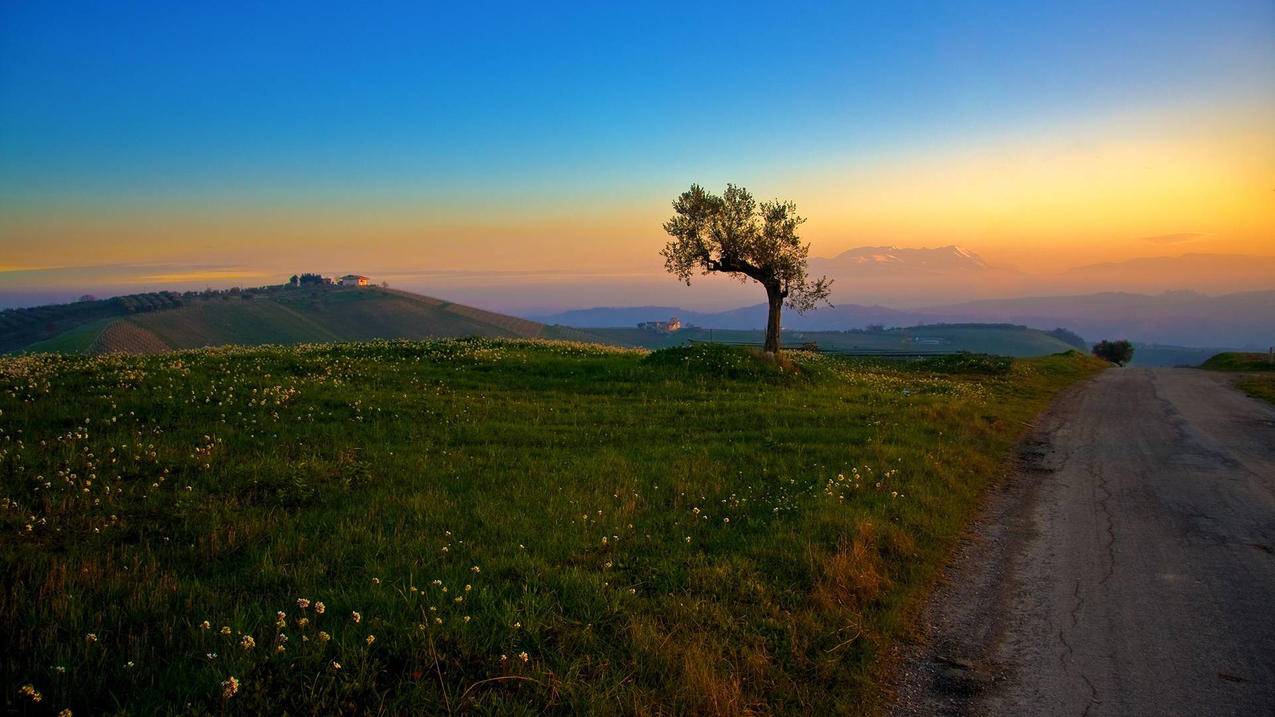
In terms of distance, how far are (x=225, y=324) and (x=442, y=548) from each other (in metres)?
171

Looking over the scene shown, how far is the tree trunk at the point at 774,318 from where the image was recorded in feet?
101

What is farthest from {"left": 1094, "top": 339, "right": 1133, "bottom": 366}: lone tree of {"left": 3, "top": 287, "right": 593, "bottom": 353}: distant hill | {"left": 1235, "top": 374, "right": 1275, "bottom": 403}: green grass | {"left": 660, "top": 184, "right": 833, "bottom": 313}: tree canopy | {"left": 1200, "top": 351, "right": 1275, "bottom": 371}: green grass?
{"left": 3, "top": 287, "right": 593, "bottom": 353}: distant hill

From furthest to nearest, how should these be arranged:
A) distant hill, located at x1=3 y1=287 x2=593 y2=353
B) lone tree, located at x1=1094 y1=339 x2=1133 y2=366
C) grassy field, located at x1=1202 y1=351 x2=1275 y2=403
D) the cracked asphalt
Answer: distant hill, located at x1=3 y1=287 x2=593 y2=353
lone tree, located at x1=1094 y1=339 x2=1133 y2=366
grassy field, located at x1=1202 y1=351 x2=1275 y2=403
the cracked asphalt

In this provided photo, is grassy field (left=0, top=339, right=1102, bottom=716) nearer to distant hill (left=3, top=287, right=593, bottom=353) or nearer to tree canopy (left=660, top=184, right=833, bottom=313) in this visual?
tree canopy (left=660, top=184, right=833, bottom=313)

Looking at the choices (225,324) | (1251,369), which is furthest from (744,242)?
(225,324)

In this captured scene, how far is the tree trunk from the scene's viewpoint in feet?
101

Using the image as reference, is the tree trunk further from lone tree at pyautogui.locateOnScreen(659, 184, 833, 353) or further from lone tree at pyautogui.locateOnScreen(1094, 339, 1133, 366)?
lone tree at pyautogui.locateOnScreen(1094, 339, 1133, 366)

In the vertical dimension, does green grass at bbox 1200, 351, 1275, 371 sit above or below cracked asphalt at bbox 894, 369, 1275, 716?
above

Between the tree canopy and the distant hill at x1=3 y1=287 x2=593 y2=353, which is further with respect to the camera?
the distant hill at x1=3 y1=287 x2=593 y2=353

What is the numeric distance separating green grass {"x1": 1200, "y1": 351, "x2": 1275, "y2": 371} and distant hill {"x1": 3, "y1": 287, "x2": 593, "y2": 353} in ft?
300

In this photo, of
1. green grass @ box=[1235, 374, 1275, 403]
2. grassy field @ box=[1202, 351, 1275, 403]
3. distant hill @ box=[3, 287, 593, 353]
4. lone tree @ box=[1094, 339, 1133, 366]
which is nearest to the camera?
green grass @ box=[1235, 374, 1275, 403]

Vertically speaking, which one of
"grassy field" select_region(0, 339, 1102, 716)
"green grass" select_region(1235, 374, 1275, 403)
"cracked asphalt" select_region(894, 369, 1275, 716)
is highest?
"green grass" select_region(1235, 374, 1275, 403)

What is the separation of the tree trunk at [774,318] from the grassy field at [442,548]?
12.6 meters

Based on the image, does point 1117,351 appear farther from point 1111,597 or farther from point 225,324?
point 225,324
